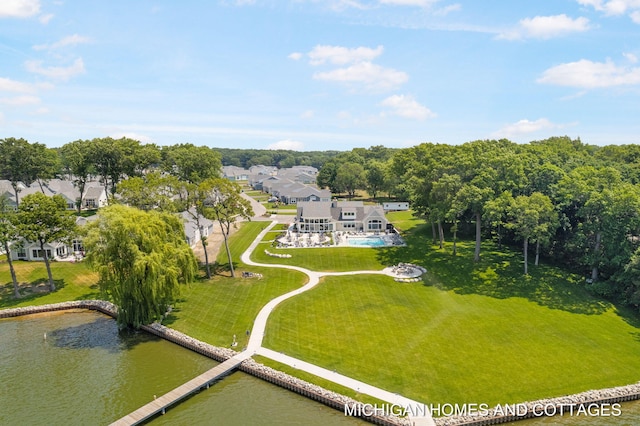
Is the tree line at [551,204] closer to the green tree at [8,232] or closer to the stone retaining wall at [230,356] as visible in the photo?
the stone retaining wall at [230,356]

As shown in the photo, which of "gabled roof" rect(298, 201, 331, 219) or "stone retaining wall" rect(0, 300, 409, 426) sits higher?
"gabled roof" rect(298, 201, 331, 219)

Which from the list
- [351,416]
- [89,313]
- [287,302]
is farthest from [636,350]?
[89,313]

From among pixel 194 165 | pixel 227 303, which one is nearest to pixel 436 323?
pixel 227 303

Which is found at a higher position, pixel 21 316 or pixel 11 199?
pixel 11 199

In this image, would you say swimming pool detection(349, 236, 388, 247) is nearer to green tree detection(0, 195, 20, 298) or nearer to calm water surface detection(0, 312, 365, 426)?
calm water surface detection(0, 312, 365, 426)

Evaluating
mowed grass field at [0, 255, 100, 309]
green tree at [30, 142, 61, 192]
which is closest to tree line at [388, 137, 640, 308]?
mowed grass field at [0, 255, 100, 309]

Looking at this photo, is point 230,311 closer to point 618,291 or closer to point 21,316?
point 21,316

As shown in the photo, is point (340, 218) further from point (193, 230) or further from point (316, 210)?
point (193, 230)

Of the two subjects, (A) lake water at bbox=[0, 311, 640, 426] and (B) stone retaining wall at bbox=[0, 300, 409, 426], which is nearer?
(A) lake water at bbox=[0, 311, 640, 426]
